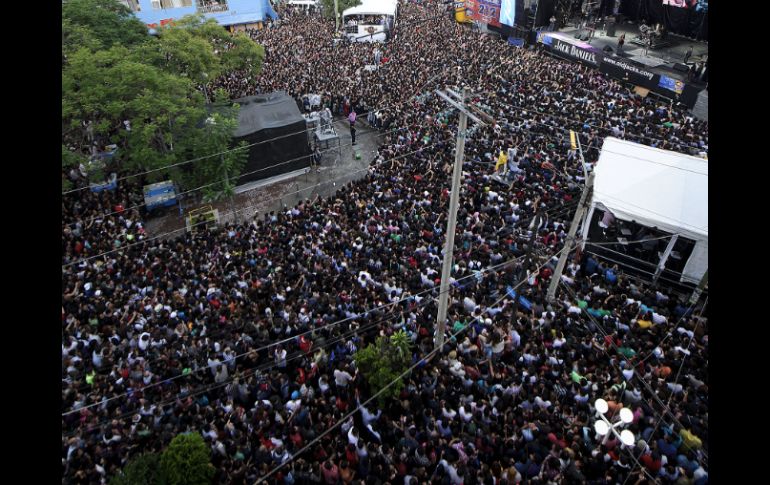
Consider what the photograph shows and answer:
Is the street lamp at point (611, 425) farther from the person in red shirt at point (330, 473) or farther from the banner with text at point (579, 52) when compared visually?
the banner with text at point (579, 52)

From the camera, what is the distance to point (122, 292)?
35.5 ft

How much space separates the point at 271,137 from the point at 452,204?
11047 mm

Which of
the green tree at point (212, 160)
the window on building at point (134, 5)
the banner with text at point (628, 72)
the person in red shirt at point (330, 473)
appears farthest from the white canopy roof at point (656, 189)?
the window on building at point (134, 5)

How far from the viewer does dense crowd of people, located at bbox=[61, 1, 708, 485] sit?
7262 mm

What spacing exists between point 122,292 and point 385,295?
20.4ft

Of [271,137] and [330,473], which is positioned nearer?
[330,473]

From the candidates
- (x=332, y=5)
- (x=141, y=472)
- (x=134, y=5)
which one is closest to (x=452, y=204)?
(x=141, y=472)

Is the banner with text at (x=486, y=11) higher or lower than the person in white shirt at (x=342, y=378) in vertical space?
higher

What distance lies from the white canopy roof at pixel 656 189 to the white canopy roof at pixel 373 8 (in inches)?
997

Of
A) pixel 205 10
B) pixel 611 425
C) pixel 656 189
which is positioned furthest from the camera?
pixel 205 10

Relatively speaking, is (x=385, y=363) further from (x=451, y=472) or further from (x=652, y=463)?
(x=652, y=463)

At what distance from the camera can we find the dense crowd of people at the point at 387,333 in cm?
726

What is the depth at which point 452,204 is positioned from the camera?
311 inches

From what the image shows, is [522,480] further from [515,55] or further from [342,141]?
[515,55]
